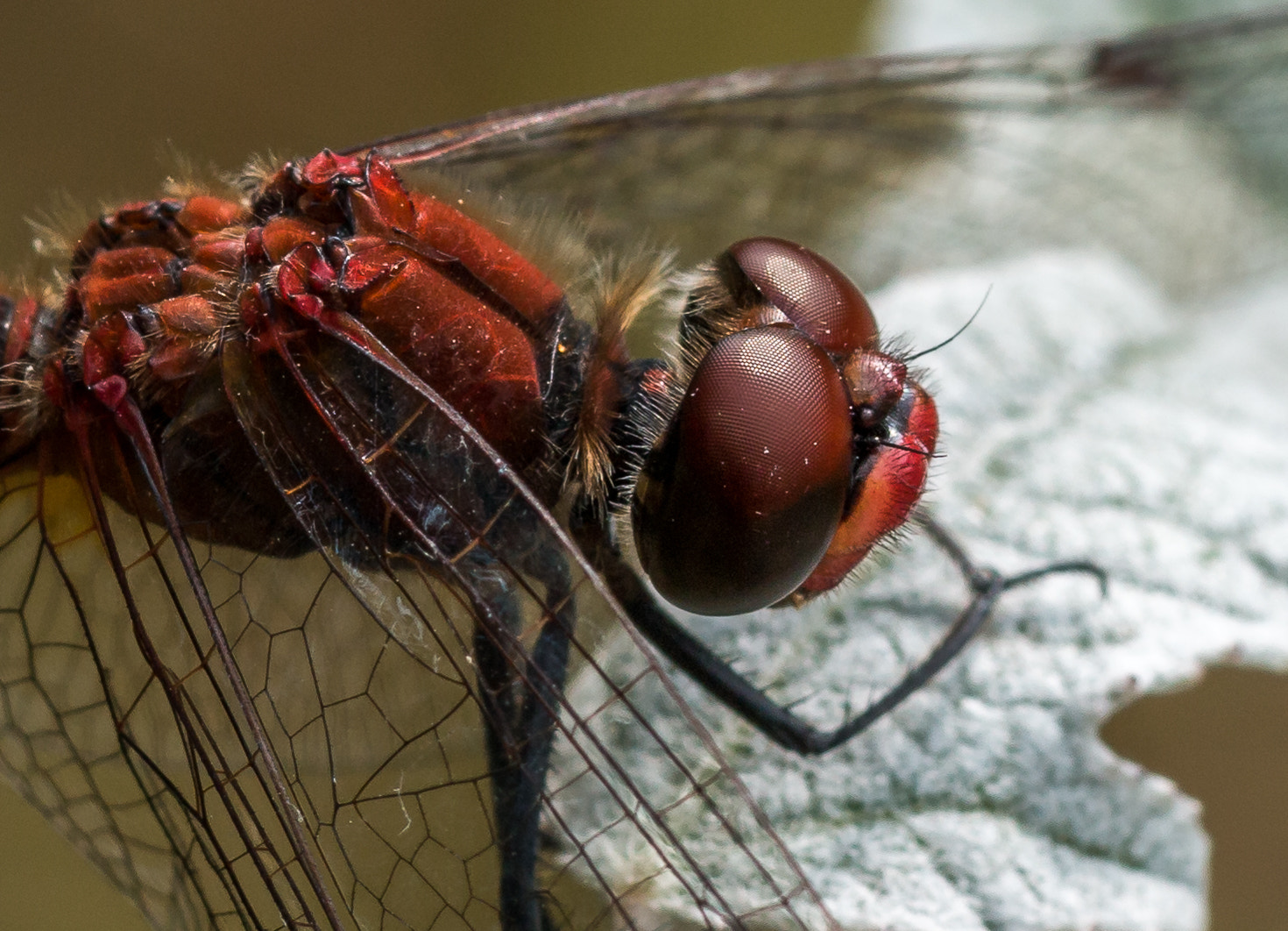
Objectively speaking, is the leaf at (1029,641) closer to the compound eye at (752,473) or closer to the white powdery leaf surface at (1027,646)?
the white powdery leaf surface at (1027,646)

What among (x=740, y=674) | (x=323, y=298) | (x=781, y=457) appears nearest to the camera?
(x=781, y=457)

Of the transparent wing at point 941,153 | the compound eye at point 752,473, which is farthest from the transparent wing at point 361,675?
the transparent wing at point 941,153

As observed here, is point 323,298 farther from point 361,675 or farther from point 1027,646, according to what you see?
point 1027,646

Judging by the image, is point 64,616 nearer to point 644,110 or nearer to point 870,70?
→ point 644,110

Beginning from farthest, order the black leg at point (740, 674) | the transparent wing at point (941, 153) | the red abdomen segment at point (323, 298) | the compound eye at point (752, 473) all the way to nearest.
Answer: the transparent wing at point (941, 153) < the black leg at point (740, 674) < the red abdomen segment at point (323, 298) < the compound eye at point (752, 473)

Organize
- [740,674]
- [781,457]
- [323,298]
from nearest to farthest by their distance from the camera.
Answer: [781,457] < [323,298] < [740,674]

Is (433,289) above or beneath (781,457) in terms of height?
above

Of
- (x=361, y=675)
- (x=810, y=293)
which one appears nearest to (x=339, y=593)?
(x=361, y=675)
